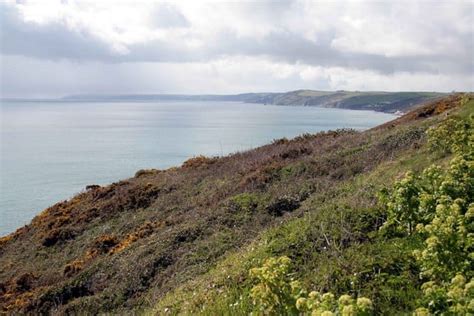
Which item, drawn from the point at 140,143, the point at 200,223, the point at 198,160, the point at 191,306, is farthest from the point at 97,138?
the point at 191,306

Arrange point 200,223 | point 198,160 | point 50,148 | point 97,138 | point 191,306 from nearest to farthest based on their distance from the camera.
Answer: point 191,306 → point 200,223 → point 198,160 → point 50,148 → point 97,138

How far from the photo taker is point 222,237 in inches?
609

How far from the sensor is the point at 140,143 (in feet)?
325

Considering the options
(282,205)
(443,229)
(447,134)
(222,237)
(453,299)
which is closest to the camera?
(453,299)

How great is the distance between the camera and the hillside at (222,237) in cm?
898

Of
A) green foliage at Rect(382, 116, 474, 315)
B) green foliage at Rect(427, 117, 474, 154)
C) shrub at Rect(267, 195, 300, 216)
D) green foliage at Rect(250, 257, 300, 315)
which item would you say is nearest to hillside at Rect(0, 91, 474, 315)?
shrub at Rect(267, 195, 300, 216)

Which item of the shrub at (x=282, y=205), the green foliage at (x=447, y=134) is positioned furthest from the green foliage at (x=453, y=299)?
the shrub at (x=282, y=205)

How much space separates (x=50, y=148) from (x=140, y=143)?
17.2 m

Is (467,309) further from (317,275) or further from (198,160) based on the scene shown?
(198,160)

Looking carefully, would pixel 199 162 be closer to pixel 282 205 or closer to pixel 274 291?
pixel 282 205

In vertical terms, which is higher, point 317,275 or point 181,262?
point 317,275

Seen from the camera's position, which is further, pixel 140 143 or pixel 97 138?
pixel 97 138

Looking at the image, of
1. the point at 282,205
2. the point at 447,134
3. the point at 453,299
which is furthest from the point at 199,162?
the point at 453,299

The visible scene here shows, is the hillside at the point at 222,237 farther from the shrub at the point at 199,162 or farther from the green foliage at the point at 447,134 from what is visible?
the green foliage at the point at 447,134
